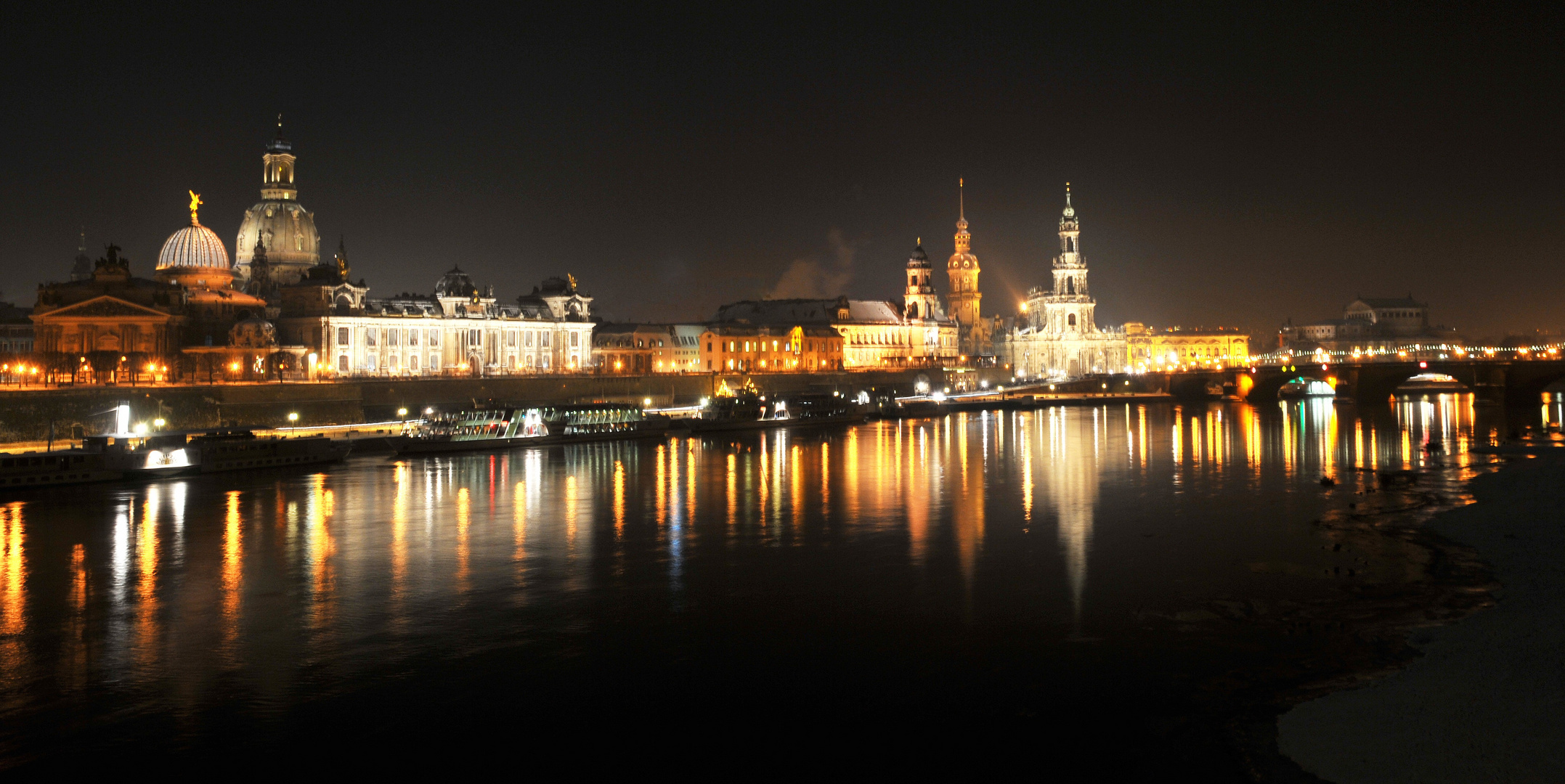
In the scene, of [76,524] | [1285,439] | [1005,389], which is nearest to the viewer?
[76,524]

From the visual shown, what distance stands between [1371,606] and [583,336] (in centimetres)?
12493

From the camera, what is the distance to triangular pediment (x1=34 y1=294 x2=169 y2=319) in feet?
323

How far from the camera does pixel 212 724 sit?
63.2 feet

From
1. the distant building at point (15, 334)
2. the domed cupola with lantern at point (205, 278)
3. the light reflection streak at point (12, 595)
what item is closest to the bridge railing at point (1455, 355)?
the domed cupola with lantern at point (205, 278)

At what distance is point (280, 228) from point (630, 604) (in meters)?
123

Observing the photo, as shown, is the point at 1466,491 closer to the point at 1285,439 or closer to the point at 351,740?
the point at 1285,439

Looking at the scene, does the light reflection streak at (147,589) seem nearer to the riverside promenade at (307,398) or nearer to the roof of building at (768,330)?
the riverside promenade at (307,398)

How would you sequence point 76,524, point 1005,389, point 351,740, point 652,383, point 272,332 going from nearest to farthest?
point 351,740 → point 76,524 → point 272,332 → point 652,383 → point 1005,389

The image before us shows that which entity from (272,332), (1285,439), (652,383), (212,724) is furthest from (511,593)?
(652,383)

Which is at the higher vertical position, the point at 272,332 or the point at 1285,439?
the point at 272,332

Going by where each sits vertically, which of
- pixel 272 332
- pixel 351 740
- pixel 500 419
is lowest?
pixel 351 740

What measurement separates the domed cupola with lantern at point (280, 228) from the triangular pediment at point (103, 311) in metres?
30.2

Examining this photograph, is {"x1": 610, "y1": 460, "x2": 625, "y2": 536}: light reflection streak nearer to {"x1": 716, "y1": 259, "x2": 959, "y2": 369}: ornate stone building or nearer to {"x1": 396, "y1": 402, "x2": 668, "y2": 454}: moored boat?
{"x1": 396, "y1": 402, "x2": 668, "y2": 454}: moored boat

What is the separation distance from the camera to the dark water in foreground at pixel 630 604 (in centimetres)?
1962
